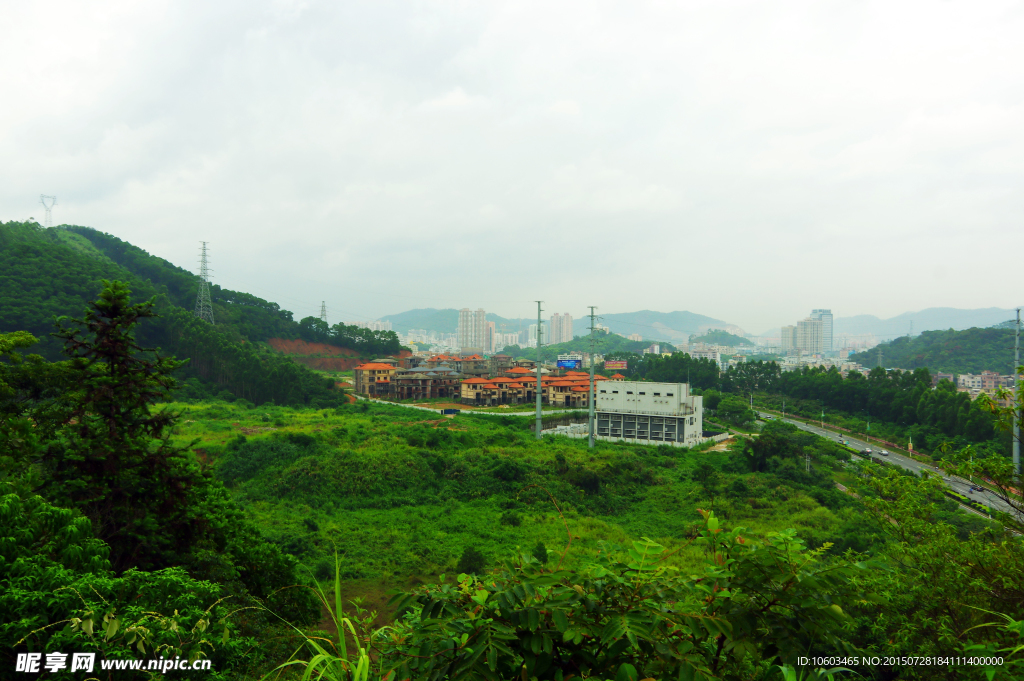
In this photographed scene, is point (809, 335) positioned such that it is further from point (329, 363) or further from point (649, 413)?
point (649, 413)

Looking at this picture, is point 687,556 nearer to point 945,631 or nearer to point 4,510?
point 945,631

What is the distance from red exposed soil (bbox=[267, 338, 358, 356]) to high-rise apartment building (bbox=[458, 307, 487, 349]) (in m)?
69.4

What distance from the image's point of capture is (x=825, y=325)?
151875 mm

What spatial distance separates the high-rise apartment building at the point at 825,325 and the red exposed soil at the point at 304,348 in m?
130

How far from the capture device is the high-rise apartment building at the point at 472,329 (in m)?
117

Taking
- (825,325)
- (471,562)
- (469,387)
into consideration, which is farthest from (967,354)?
(825,325)

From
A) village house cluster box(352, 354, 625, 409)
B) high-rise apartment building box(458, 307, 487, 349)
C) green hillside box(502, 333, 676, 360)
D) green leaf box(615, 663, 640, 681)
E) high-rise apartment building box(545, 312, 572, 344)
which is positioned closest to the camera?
green leaf box(615, 663, 640, 681)

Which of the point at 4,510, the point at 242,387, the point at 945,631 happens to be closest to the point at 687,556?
the point at 945,631

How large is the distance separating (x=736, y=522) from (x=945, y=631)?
1134cm

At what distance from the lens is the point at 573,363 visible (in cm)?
5372

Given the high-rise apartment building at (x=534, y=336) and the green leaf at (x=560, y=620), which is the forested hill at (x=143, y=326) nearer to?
the green leaf at (x=560, y=620)

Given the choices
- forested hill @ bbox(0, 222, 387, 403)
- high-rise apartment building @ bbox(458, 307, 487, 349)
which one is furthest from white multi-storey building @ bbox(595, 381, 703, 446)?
high-rise apartment building @ bbox(458, 307, 487, 349)

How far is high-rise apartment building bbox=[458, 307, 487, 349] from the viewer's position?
385 ft

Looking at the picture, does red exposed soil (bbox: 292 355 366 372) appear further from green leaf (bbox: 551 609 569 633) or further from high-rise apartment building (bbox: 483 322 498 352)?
high-rise apartment building (bbox: 483 322 498 352)
